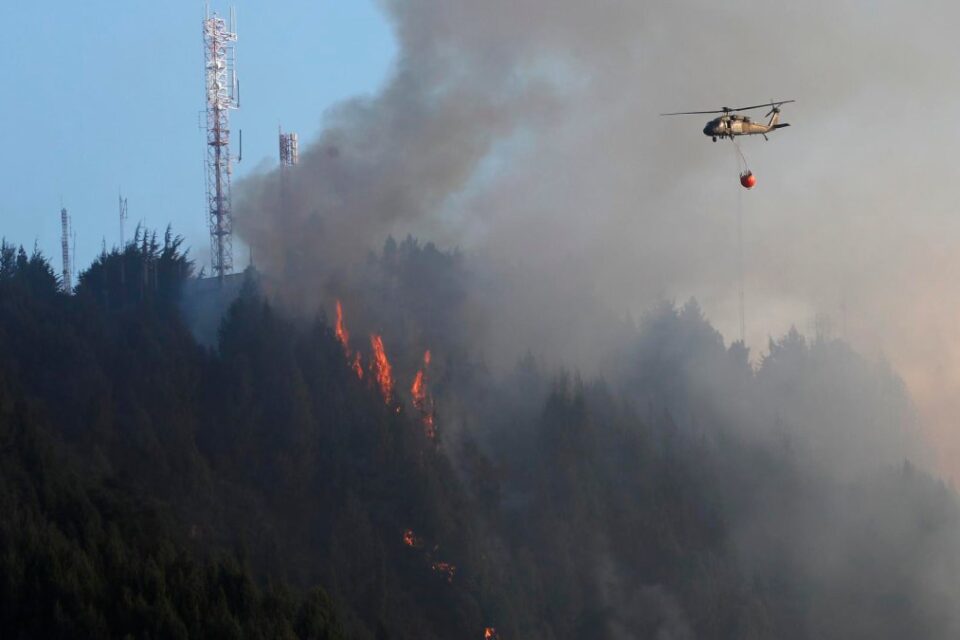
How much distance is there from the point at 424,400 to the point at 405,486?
13.6 metres

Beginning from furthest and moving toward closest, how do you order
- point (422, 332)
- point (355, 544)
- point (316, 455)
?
1. point (422, 332)
2. point (316, 455)
3. point (355, 544)

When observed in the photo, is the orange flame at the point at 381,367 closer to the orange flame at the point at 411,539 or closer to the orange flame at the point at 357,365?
the orange flame at the point at 357,365

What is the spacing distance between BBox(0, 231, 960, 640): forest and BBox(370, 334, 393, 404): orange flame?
0.72 feet

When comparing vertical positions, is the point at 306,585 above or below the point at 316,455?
below

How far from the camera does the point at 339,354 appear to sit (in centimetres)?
11575

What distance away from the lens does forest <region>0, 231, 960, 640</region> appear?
269 feet

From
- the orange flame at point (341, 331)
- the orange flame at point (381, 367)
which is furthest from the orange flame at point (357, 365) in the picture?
the orange flame at point (381, 367)

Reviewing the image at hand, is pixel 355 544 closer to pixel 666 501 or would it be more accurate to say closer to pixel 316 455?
pixel 316 455

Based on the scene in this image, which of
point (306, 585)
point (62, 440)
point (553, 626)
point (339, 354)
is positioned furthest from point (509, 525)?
point (62, 440)

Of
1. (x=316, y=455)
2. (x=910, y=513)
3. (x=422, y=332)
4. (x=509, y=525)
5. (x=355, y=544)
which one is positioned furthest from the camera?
(x=910, y=513)

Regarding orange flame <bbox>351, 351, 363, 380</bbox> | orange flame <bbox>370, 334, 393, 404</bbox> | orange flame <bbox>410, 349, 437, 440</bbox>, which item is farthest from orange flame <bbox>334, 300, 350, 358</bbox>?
orange flame <bbox>410, 349, 437, 440</bbox>

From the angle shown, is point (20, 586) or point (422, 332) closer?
point (20, 586)

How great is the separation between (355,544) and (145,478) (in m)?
13.5

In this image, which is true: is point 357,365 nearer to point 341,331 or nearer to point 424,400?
point 341,331
